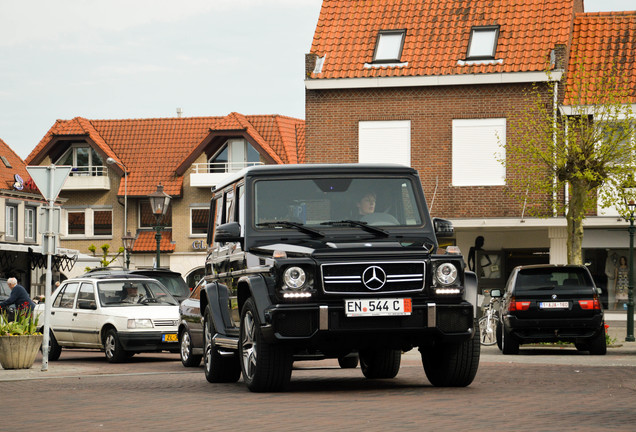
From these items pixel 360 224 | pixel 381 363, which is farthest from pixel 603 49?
pixel 360 224

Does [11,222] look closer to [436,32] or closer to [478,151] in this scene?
[436,32]

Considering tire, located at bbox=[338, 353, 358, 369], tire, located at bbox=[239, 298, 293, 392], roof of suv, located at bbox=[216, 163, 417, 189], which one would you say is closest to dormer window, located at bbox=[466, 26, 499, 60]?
tire, located at bbox=[338, 353, 358, 369]

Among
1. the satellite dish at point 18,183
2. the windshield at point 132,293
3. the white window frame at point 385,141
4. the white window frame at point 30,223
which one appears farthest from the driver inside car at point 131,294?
the white window frame at point 30,223

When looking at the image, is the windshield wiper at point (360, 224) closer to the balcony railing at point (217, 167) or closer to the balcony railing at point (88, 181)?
the balcony railing at point (217, 167)

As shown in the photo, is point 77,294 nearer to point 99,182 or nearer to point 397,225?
point 397,225

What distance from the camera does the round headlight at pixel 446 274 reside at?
11.3 m

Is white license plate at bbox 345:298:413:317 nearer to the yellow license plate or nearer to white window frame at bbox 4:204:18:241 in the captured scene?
the yellow license plate

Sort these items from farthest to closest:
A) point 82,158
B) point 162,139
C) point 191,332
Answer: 1. point 162,139
2. point 82,158
3. point 191,332

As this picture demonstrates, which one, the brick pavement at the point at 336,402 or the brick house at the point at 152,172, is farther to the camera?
the brick house at the point at 152,172

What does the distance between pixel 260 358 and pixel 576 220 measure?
1536 centimetres

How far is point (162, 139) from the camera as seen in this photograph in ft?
205

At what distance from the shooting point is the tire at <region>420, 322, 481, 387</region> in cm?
1180

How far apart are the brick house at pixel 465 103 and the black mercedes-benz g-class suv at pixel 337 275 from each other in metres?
21.2

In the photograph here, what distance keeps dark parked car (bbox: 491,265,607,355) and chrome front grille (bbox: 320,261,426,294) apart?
1031cm
